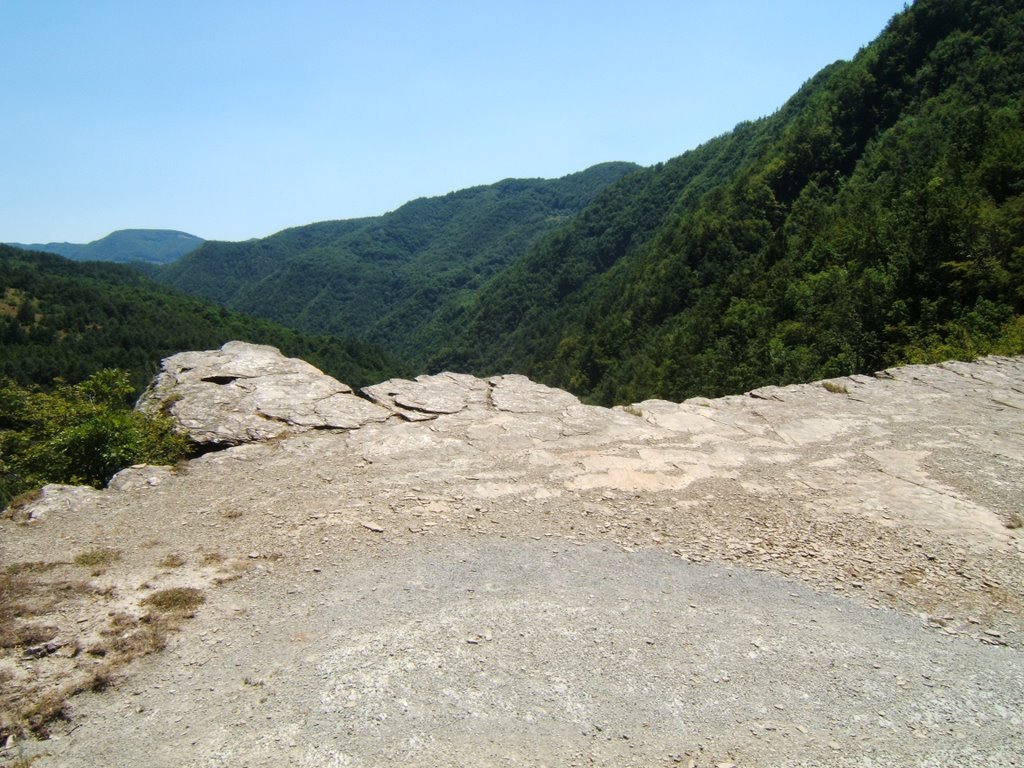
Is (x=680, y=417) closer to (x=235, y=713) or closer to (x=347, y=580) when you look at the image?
(x=347, y=580)

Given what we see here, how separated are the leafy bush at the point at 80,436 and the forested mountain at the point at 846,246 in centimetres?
1709

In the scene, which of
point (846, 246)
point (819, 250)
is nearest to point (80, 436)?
point (846, 246)

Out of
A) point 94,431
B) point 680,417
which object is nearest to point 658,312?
point 680,417

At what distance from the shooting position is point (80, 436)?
902 centimetres

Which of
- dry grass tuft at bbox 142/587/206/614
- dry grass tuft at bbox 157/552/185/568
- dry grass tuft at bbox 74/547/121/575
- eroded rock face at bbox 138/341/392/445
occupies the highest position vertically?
eroded rock face at bbox 138/341/392/445

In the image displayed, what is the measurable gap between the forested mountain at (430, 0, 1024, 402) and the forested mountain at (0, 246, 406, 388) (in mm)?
27487

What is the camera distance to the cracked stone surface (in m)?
4.22

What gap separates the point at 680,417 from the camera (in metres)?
10.4

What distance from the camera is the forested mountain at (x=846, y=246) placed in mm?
18984

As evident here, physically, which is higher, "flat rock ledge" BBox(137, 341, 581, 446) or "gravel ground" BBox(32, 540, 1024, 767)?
"flat rock ledge" BBox(137, 341, 581, 446)

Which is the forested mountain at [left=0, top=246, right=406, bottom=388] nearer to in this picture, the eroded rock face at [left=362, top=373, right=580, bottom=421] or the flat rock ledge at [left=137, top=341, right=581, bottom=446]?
the flat rock ledge at [left=137, top=341, right=581, bottom=446]

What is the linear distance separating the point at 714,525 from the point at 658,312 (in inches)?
2268

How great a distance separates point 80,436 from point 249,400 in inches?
98.1

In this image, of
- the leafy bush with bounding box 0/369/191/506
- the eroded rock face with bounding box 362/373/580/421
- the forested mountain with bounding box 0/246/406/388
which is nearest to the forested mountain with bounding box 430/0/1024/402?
the eroded rock face with bounding box 362/373/580/421
